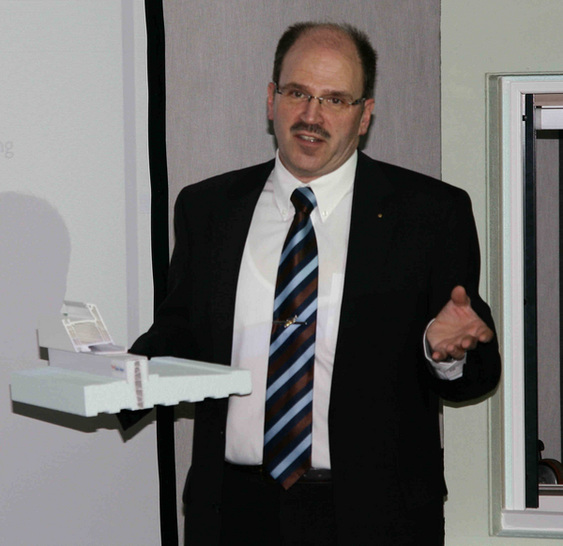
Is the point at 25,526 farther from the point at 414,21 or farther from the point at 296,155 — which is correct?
the point at 414,21

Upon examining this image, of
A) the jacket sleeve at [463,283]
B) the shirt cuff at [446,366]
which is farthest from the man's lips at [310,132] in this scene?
the shirt cuff at [446,366]

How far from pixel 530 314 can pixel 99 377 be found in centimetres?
153

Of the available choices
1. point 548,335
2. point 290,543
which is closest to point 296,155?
point 290,543

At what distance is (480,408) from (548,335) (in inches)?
69.1

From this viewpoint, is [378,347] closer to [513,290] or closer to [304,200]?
[304,200]

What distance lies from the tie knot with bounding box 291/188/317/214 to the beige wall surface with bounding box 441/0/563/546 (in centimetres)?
75

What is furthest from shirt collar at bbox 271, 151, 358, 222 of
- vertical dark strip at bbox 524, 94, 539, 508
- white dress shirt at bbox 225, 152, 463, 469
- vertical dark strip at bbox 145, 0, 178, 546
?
vertical dark strip at bbox 524, 94, 539, 508

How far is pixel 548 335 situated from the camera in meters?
4.34

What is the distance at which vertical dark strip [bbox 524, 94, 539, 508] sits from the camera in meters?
2.72

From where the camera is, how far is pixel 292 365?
201 cm

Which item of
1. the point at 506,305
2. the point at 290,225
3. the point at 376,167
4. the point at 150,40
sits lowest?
the point at 506,305

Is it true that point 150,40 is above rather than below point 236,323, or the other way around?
above

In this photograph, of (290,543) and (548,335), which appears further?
(548,335)

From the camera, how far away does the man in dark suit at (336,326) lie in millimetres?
1972
